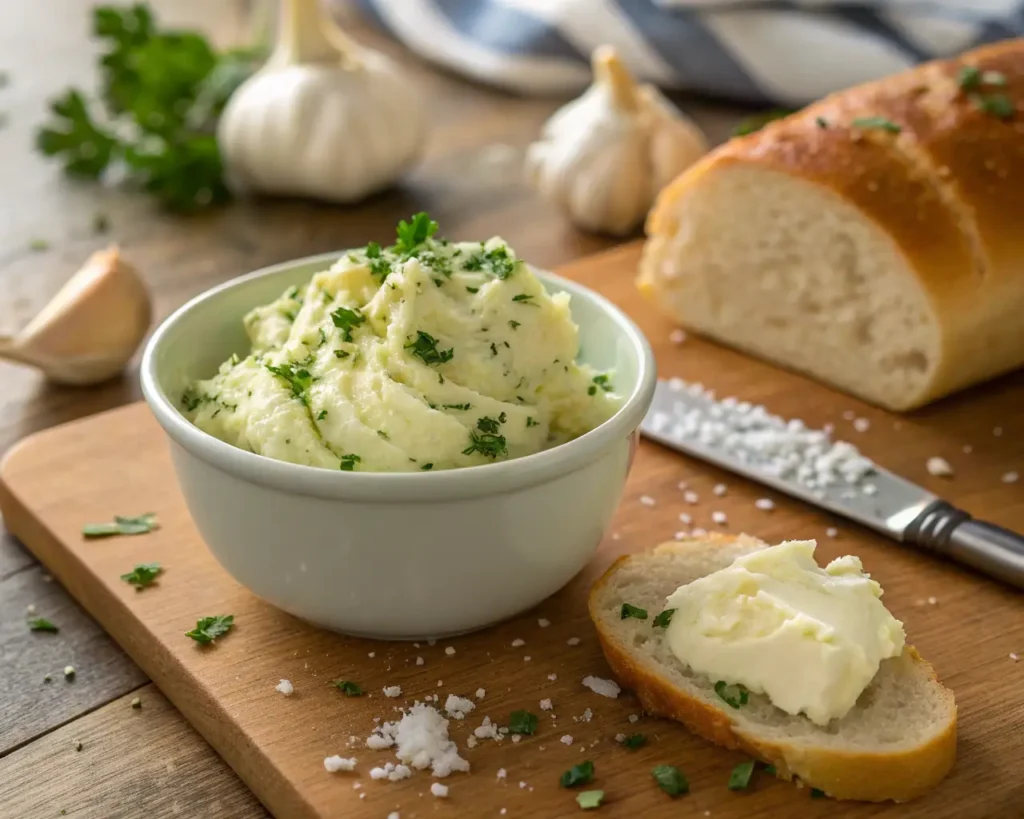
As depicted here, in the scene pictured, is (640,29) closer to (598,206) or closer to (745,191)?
(598,206)

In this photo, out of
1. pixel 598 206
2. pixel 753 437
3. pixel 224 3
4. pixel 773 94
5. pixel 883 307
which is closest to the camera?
pixel 753 437

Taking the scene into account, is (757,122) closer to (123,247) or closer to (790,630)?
(123,247)

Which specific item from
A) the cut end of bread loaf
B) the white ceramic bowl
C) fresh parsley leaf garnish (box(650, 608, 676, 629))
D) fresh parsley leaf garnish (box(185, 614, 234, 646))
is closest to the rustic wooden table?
fresh parsley leaf garnish (box(185, 614, 234, 646))

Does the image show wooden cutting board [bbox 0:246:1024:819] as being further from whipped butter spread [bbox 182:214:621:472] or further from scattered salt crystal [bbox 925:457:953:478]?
whipped butter spread [bbox 182:214:621:472]

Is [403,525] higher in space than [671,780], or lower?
higher

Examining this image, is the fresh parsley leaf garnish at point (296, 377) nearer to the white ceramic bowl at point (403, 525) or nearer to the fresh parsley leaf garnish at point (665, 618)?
the white ceramic bowl at point (403, 525)

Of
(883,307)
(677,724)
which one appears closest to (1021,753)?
(677,724)

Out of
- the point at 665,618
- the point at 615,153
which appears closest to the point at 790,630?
the point at 665,618

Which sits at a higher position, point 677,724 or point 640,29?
point 640,29
